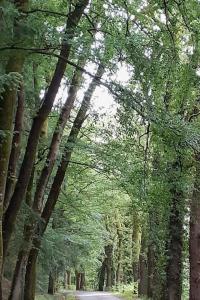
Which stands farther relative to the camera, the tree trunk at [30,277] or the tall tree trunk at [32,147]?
the tree trunk at [30,277]

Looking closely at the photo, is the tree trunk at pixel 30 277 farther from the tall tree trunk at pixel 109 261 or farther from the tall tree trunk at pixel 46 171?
the tall tree trunk at pixel 109 261

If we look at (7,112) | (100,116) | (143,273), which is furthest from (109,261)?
(7,112)

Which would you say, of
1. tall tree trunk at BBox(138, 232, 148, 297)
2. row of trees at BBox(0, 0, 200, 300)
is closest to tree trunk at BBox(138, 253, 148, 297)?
tall tree trunk at BBox(138, 232, 148, 297)

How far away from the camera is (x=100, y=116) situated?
13.3 metres

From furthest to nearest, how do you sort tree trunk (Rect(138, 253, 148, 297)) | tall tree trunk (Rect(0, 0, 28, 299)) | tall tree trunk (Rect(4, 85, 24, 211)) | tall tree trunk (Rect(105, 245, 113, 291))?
tall tree trunk (Rect(105, 245, 113, 291))
tree trunk (Rect(138, 253, 148, 297))
tall tree trunk (Rect(4, 85, 24, 211))
tall tree trunk (Rect(0, 0, 28, 299))

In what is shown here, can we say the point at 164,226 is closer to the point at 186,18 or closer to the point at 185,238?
the point at 185,238

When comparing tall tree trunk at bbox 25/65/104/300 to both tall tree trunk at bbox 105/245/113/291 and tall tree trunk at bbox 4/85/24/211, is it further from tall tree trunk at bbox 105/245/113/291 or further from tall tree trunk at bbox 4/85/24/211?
tall tree trunk at bbox 105/245/113/291

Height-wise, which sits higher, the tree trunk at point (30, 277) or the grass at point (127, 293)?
the tree trunk at point (30, 277)

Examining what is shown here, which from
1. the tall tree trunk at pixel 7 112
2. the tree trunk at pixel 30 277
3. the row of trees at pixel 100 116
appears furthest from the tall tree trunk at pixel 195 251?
the tall tree trunk at pixel 7 112

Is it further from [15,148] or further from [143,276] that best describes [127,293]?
[15,148]

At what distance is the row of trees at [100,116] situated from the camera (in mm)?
7328

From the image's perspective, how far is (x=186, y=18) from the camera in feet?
Result: 29.6

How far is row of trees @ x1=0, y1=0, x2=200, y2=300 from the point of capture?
7.33 m

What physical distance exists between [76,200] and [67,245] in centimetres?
167
